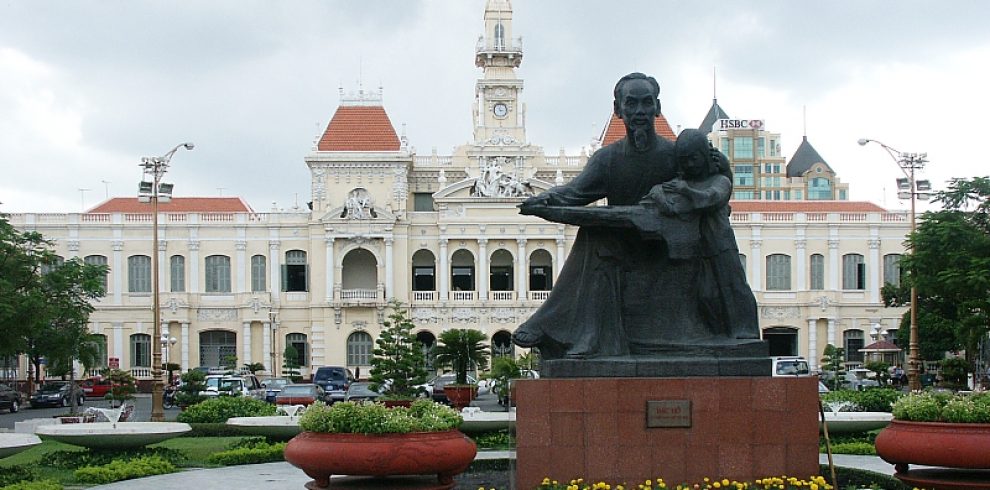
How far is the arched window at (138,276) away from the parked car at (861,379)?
A: 35.6m

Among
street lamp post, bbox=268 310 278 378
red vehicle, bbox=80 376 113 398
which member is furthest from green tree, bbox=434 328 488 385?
street lamp post, bbox=268 310 278 378

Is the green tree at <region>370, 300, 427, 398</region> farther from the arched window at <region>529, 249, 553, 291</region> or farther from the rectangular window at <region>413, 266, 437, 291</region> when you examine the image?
the arched window at <region>529, 249, 553, 291</region>

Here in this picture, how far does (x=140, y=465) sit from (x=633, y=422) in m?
8.46

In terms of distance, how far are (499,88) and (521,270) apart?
11239 mm

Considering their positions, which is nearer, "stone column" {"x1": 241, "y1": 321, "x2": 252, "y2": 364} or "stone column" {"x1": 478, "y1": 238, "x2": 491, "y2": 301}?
"stone column" {"x1": 478, "y1": 238, "x2": 491, "y2": 301}

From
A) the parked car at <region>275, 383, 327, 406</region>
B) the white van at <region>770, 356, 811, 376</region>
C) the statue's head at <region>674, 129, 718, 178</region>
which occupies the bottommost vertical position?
the parked car at <region>275, 383, 327, 406</region>

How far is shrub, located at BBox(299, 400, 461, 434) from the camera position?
34.4 feet

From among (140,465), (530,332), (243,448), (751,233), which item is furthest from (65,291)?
(751,233)

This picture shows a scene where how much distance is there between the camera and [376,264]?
6575cm

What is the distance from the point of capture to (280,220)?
63781 mm

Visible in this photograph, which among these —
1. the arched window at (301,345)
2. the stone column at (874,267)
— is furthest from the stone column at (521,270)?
the stone column at (874,267)

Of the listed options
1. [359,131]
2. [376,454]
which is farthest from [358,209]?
[376,454]

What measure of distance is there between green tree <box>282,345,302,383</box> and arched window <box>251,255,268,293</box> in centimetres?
467

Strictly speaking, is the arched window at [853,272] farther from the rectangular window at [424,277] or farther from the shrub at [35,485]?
the shrub at [35,485]
